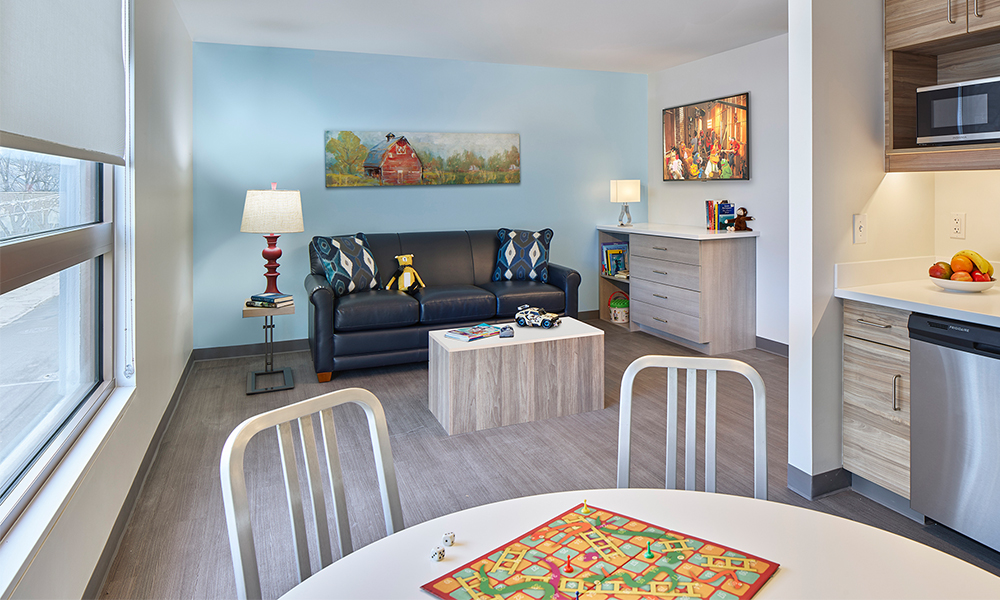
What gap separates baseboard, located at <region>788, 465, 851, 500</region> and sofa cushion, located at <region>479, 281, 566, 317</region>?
8.37 feet

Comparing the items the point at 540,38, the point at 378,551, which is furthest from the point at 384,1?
the point at 378,551

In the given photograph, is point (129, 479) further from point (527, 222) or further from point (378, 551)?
point (527, 222)

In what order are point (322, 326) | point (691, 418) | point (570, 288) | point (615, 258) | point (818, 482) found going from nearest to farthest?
point (691, 418) < point (818, 482) < point (322, 326) < point (570, 288) < point (615, 258)

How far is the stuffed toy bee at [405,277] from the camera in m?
4.88

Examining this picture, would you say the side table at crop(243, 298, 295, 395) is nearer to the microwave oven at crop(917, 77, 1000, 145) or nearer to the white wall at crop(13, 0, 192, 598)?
the white wall at crop(13, 0, 192, 598)

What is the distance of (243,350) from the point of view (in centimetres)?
511

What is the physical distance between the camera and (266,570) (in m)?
2.09

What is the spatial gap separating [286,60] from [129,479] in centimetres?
369

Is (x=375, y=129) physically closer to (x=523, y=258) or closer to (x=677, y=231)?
(x=523, y=258)

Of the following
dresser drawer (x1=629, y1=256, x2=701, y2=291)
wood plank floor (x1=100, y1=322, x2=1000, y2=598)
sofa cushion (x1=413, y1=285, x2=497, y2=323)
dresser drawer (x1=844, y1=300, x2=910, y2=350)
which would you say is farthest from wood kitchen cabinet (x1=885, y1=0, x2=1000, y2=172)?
sofa cushion (x1=413, y1=285, x2=497, y2=323)

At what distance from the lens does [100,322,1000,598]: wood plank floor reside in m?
2.16

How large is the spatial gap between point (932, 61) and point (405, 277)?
11.6ft

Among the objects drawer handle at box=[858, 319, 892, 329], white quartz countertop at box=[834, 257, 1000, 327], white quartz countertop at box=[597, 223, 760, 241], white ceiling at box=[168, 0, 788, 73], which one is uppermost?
white ceiling at box=[168, 0, 788, 73]

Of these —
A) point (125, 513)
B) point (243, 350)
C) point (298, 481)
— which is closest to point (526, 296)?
point (243, 350)
